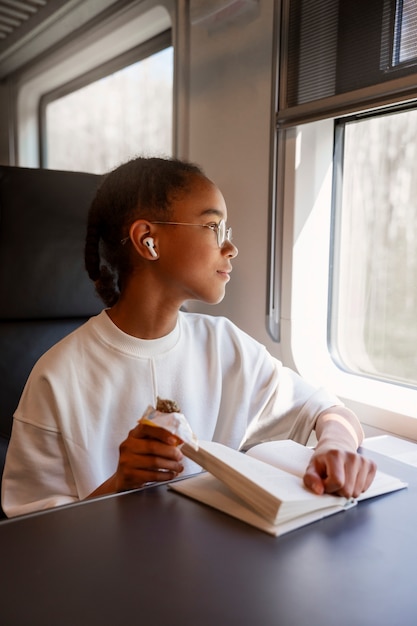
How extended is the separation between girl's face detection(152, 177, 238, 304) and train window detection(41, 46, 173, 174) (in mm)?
1124

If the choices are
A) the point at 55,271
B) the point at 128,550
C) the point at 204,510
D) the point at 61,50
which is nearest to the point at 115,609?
the point at 128,550

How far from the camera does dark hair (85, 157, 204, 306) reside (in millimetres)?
1143

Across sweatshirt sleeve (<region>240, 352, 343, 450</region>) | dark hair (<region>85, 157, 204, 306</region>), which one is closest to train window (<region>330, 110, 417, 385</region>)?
sweatshirt sleeve (<region>240, 352, 343, 450</region>)

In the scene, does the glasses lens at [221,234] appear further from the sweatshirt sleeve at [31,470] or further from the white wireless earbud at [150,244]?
the sweatshirt sleeve at [31,470]

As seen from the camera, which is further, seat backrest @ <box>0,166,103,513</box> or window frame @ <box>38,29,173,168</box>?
window frame @ <box>38,29,173,168</box>


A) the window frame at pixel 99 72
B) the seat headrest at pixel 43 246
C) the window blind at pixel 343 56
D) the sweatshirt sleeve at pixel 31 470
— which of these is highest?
the window frame at pixel 99 72

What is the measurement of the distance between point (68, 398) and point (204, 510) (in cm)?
37

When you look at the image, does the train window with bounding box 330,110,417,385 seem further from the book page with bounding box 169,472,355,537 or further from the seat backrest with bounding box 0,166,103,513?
the book page with bounding box 169,472,355,537

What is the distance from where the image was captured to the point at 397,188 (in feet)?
5.41

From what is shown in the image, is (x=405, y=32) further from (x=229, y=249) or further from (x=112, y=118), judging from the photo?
(x=112, y=118)

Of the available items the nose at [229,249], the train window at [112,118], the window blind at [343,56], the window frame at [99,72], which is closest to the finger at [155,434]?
the nose at [229,249]

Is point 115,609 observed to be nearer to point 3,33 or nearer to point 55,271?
point 55,271

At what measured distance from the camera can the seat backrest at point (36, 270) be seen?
55.6 inches

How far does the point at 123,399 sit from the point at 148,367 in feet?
0.25
